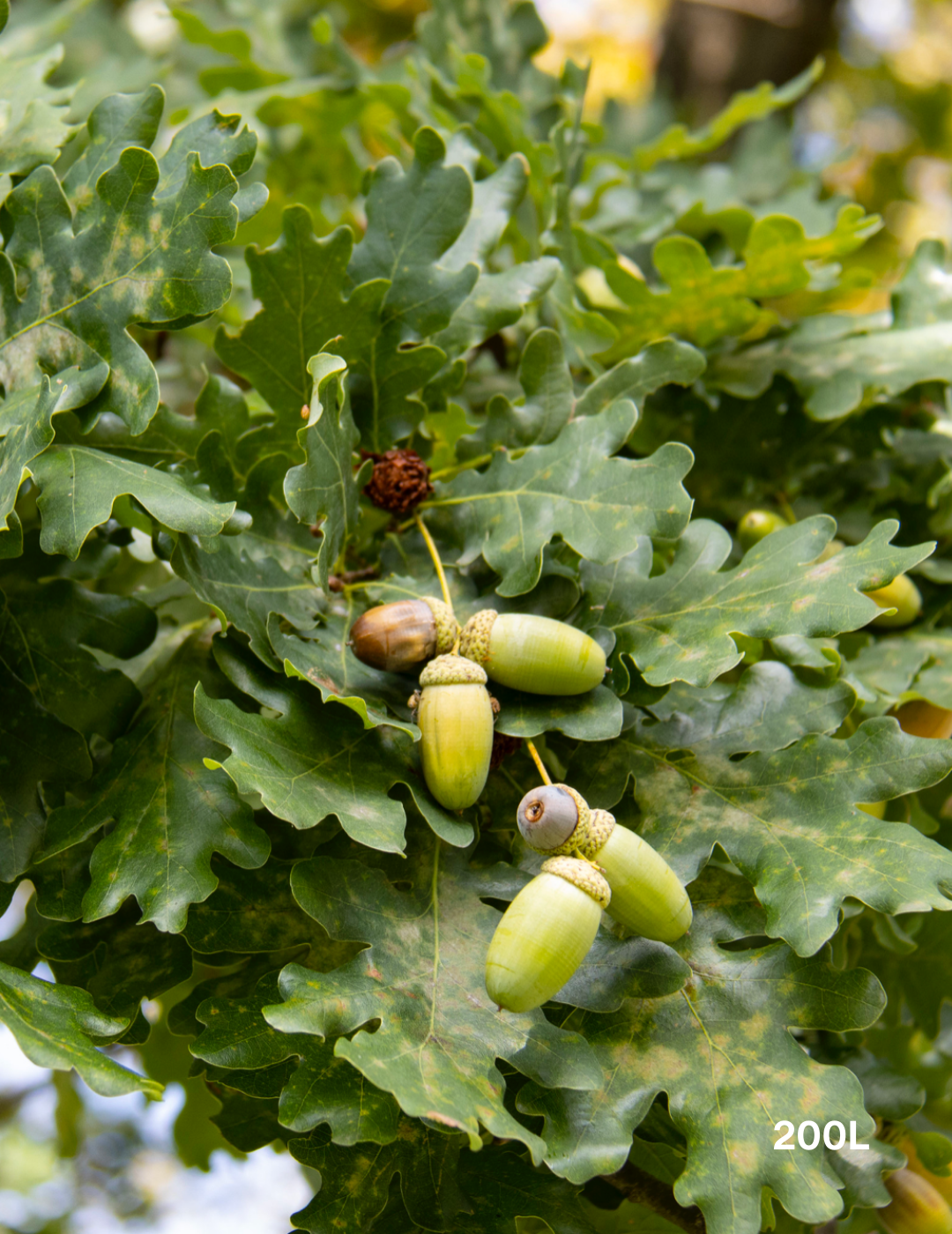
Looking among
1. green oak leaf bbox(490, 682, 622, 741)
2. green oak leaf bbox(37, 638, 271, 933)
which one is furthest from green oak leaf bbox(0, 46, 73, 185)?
green oak leaf bbox(490, 682, 622, 741)

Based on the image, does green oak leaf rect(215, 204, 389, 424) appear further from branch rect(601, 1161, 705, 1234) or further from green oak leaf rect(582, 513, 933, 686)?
branch rect(601, 1161, 705, 1234)

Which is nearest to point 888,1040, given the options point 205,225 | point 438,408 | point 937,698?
point 937,698

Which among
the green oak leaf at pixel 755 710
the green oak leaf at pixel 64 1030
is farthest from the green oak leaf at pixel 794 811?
the green oak leaf at pixel 64 1030

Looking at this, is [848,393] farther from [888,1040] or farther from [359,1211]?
[359,1211]

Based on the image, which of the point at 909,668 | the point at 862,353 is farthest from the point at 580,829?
the point at 862,353

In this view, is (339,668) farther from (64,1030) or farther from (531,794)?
(64,1030)
